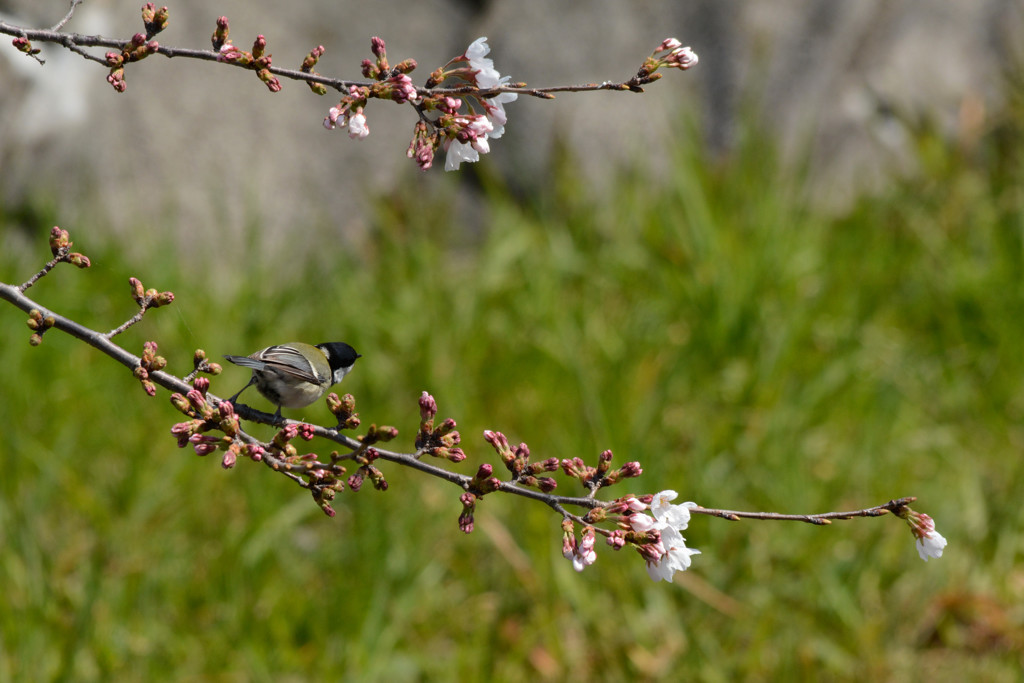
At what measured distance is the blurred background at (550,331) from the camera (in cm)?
339

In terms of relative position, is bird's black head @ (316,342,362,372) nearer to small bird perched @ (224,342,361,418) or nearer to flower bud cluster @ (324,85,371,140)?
small bird perched @ (224,342,361,418)

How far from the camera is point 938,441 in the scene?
4.14 m

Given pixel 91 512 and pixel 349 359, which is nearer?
pixel 349 359

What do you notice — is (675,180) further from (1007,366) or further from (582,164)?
(1007,366)

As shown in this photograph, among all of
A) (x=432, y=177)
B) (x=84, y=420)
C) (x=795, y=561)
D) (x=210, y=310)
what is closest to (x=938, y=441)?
(x=795, y=561)

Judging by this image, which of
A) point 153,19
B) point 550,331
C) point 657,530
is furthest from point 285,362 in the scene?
point 550,331

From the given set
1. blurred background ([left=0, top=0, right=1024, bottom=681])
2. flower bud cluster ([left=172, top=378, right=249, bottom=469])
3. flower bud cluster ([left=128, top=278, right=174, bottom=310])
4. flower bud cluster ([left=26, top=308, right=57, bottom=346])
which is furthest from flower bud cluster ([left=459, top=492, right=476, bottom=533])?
blurred background ([left=0, top=0, right=1024, bottom=681])

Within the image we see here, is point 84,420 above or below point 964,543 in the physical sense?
below

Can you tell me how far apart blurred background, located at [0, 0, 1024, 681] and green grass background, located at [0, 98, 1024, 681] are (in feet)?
0.06

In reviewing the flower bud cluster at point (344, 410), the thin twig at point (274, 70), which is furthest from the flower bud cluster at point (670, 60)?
the flower bud cluster at point (344, 410)

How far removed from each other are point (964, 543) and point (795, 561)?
2.49 feet

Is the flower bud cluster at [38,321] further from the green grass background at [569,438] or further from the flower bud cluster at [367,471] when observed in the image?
the green grass background at [569,438]

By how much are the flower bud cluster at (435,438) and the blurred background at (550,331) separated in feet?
6.27

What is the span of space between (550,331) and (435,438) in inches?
111
